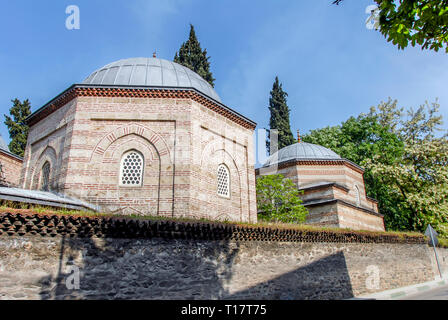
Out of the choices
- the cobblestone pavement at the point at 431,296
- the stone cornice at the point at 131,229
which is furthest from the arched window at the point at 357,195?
the stone cornice at the point at 131,229

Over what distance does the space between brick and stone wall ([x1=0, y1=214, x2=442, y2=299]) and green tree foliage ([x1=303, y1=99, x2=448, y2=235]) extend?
35.7 feet

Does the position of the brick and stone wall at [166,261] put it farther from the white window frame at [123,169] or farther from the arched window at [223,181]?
the white window frame at [123,169]

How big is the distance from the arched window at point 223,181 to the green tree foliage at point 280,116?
19694mm

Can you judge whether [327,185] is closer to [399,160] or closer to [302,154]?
[302,154]

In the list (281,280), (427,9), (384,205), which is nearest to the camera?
(427,9)

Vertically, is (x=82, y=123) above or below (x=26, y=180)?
above

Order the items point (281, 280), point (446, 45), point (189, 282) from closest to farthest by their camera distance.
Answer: point (446, 45)
point (189, 282)
point (281, 280)

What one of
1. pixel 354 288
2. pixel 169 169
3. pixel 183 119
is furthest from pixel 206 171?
pixel 354 288

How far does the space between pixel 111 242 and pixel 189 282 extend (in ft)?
6.99

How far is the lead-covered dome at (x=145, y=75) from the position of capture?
1195 centimetres

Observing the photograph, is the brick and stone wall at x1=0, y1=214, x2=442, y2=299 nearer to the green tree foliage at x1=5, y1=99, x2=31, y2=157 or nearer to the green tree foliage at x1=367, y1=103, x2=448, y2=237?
the green tree foliage at x1=367, y1=103, x2=448, y2=237

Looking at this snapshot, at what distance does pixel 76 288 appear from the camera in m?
6.16

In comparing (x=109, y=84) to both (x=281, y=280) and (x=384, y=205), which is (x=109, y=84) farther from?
(x=384, y=205)

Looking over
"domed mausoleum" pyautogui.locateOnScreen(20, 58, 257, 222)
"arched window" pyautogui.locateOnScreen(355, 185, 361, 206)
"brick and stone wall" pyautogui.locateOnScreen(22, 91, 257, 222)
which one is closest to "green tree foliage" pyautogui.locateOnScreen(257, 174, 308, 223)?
"domed mausoleum" pyautogui.locateOnScreen(20, 58, 257, 222)
